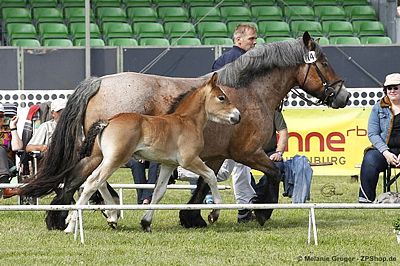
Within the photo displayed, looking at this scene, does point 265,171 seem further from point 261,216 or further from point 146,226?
point 146,226

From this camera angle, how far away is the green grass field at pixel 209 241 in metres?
8.20

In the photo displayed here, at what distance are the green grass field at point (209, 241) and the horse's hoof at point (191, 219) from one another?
111mm

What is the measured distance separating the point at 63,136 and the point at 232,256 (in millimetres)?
2651

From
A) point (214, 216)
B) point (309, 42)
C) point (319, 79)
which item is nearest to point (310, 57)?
point (309, 42)

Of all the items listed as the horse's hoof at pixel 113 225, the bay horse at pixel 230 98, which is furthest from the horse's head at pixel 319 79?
the horse's hoof at pixel 113 225

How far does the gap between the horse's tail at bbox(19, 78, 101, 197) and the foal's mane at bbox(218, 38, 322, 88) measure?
4.45ft

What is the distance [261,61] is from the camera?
36.1 feet

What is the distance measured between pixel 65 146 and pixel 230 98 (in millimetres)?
1669

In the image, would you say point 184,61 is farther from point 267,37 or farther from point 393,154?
point 393,154

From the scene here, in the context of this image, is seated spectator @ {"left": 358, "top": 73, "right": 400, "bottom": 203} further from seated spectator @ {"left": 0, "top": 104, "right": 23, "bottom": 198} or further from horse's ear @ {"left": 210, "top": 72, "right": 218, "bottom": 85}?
seated spectator @ {"left": 0, "top": 104, "right": 23, "bottom": 198}

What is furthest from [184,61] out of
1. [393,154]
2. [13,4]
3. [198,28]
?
[393,154]

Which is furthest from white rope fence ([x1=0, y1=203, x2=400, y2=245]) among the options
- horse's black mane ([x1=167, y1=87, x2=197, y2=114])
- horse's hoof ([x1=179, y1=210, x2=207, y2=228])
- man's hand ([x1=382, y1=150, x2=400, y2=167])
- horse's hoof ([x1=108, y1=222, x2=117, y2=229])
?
man's hand ([x1=382, y1=150, x2=400, y2=167])

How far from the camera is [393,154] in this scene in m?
11.8

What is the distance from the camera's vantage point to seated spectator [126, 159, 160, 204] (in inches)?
486
